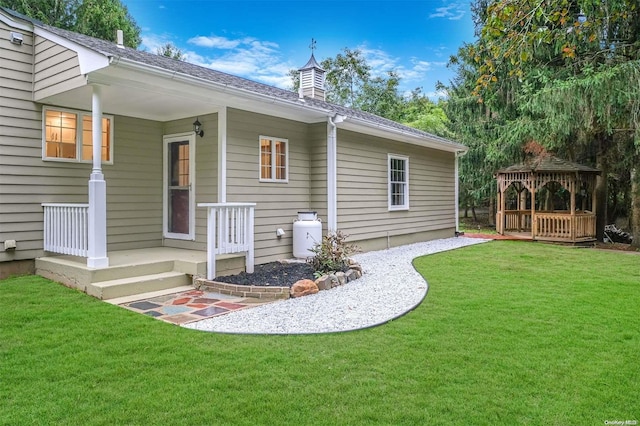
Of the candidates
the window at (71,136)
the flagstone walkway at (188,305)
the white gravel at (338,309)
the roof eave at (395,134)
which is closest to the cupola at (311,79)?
the roof eave at (395,134)

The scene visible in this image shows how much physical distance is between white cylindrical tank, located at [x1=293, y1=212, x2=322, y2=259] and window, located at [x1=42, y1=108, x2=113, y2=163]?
3176 millimetres

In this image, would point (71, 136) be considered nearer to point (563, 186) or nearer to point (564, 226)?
point (564, 226)

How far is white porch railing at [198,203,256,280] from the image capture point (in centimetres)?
583

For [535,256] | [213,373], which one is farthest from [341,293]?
[535,256]

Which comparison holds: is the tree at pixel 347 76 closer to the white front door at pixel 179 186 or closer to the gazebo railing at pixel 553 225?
the gazebo railing at pixel 553 225

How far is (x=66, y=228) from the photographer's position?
5.63 meters

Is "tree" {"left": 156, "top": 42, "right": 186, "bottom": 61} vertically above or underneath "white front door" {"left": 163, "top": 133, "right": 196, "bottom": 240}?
above

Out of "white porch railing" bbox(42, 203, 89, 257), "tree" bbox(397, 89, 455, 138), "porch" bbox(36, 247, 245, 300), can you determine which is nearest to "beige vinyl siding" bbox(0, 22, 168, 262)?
"white porch railing" bbox(42, 203, 89, 257)

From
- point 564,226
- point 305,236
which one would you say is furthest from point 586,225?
point 305,236

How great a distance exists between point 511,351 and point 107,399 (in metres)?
2.90

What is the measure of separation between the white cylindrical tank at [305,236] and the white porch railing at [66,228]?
11.0 feet

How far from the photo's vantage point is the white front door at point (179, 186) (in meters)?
7.09

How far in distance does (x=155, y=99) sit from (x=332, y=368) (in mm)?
4654

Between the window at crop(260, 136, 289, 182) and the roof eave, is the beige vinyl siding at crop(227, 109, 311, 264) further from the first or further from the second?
the roof eave
